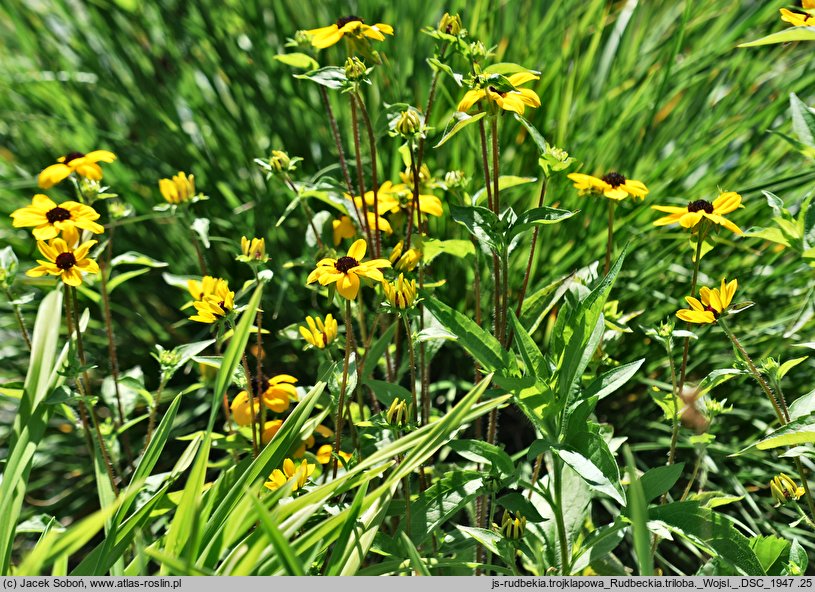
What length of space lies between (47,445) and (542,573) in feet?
3.53

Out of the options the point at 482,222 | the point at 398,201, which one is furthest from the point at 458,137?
the point at 482,222

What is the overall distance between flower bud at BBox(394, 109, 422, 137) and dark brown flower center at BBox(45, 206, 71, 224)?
1.57ft

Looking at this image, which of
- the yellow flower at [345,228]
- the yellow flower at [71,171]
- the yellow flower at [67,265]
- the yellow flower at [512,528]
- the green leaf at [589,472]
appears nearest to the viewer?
the green leaf at [589,472]

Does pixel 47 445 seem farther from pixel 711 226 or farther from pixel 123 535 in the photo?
pixel 711 226

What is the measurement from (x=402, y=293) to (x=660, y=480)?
39 cm

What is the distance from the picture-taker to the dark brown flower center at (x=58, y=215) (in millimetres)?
1080

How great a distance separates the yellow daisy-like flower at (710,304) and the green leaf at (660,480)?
0.18 meters

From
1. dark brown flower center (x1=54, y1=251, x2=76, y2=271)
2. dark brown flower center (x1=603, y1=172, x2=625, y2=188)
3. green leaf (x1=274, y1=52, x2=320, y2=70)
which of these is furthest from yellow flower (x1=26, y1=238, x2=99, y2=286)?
dark brown flower center (x1=603, y1=172, x2=625, y2=188)

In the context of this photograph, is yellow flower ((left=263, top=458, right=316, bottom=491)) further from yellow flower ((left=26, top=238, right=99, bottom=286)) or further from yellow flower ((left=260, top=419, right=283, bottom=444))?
yellow flower ((left=26, top=238, right=99, bottom=286))

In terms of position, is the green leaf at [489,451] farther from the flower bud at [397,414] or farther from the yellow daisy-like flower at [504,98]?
the yellow daisy-like flower at [504,98]

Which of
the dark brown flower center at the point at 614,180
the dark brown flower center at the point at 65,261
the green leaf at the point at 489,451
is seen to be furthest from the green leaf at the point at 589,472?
the dark brown flower center at the point at 65,261

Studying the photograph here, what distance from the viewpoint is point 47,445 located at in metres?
1.58

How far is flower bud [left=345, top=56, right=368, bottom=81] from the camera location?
1.05 metres

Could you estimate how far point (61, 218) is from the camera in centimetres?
108
